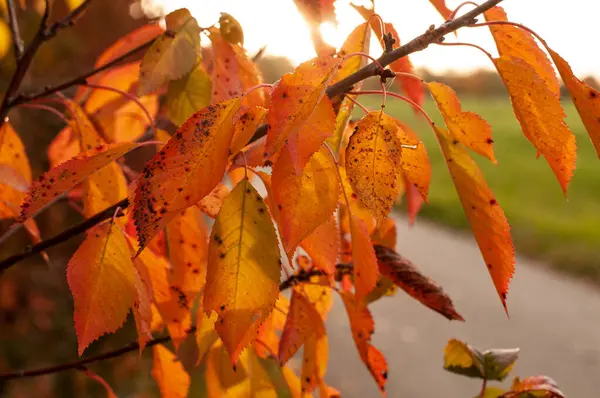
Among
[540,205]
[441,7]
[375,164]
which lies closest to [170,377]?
[375,164]

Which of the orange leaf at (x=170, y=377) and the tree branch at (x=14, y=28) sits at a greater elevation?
the tree branch at (x=14, y=28)

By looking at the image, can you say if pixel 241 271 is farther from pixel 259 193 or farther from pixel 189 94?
pixel 189 94

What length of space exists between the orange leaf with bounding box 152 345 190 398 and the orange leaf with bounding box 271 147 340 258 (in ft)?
1.06

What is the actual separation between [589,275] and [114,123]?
5001 millimetres

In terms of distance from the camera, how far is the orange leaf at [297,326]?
598mm

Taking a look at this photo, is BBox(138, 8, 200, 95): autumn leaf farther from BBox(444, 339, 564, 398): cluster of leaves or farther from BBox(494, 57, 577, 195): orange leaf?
BBox(444, 339, 564, 398): cluster of leaves

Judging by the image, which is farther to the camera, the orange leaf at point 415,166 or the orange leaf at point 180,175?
the orange leaf at point 415,166

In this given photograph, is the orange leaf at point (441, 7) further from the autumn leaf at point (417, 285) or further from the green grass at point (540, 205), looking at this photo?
the green grass at point (540, 205)

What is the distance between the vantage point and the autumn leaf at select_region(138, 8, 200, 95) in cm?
61

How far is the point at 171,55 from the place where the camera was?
620 millimetres

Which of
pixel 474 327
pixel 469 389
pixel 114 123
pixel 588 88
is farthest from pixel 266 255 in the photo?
pixel 474 327

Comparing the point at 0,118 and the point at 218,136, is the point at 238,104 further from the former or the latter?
the point at 0,118

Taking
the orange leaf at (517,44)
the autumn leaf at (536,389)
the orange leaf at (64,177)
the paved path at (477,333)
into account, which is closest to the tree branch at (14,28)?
the orange leaf at (64,177)

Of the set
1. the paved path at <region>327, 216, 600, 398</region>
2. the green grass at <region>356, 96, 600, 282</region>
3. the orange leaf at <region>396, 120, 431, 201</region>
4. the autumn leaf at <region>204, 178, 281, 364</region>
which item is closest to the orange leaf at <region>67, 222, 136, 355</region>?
the autumn leaf at <region>204, 178, 281, 364</region>
